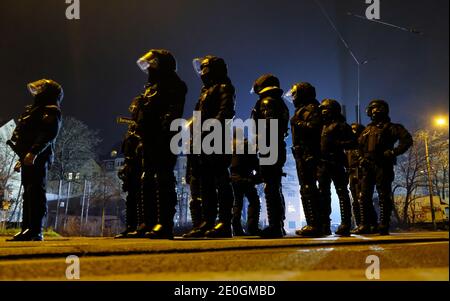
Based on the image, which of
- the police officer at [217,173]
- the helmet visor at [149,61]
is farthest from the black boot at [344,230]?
the helmet visor at [149,61]

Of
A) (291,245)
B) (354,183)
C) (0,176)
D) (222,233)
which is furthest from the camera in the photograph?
(0,176)

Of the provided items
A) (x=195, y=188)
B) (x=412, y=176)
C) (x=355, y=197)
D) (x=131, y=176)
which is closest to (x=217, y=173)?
(x=195, y=188)

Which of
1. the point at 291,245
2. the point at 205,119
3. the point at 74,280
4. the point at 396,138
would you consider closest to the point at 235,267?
the point at 291,245

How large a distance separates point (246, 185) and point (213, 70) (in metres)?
2.25

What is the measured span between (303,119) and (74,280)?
16.2 ft

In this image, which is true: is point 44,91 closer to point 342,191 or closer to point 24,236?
point 24,236

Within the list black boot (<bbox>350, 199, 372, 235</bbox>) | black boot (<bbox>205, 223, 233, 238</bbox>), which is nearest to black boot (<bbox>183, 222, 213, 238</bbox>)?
black boot (<bbox>205, 223, 233, 238</bbox>)

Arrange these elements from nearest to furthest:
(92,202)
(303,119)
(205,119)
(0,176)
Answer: (205,119) → (303,119) → (0,176) → (92,202)

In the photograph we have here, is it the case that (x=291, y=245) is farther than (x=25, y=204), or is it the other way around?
Result: (x=25, y=204)

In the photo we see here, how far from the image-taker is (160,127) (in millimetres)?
5121

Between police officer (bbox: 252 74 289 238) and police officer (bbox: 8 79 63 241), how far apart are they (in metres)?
3.02

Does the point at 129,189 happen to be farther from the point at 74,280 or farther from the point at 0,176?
the point at 0,176

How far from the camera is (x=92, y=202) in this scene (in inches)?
1398
